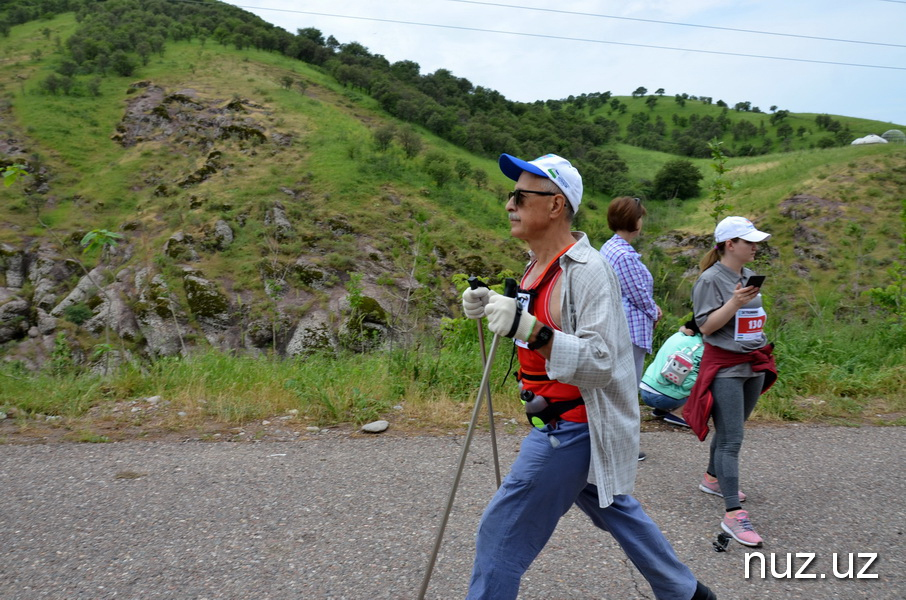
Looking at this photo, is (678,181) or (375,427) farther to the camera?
(678,181)

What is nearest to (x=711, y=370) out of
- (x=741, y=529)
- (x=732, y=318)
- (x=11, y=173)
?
(x=732, y=318)

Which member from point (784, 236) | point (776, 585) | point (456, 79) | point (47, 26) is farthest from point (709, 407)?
point (456, 79)

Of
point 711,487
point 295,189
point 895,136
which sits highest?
point 895,136

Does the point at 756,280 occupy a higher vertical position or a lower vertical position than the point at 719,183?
lower

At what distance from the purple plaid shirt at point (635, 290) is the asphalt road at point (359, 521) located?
113 cm

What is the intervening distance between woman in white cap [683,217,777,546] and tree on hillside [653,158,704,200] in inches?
2604

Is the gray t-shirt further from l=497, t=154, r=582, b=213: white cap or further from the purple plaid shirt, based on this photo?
l=497, t=154, r=582, b=213: white cap

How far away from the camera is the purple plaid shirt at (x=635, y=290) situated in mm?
4195

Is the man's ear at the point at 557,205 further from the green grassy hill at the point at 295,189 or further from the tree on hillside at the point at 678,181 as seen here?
the tree on hillside at the point at 678,181

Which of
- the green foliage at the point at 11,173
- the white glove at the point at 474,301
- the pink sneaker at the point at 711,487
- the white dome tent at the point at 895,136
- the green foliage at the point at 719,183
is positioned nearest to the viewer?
the white glove at the point at 474,301

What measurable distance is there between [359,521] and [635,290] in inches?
99.4

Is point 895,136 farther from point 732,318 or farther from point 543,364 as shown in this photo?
point 543,364

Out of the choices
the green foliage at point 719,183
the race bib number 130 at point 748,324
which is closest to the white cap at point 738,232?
the race bib number 130 at point 748,324

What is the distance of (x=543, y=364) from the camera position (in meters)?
2.17
